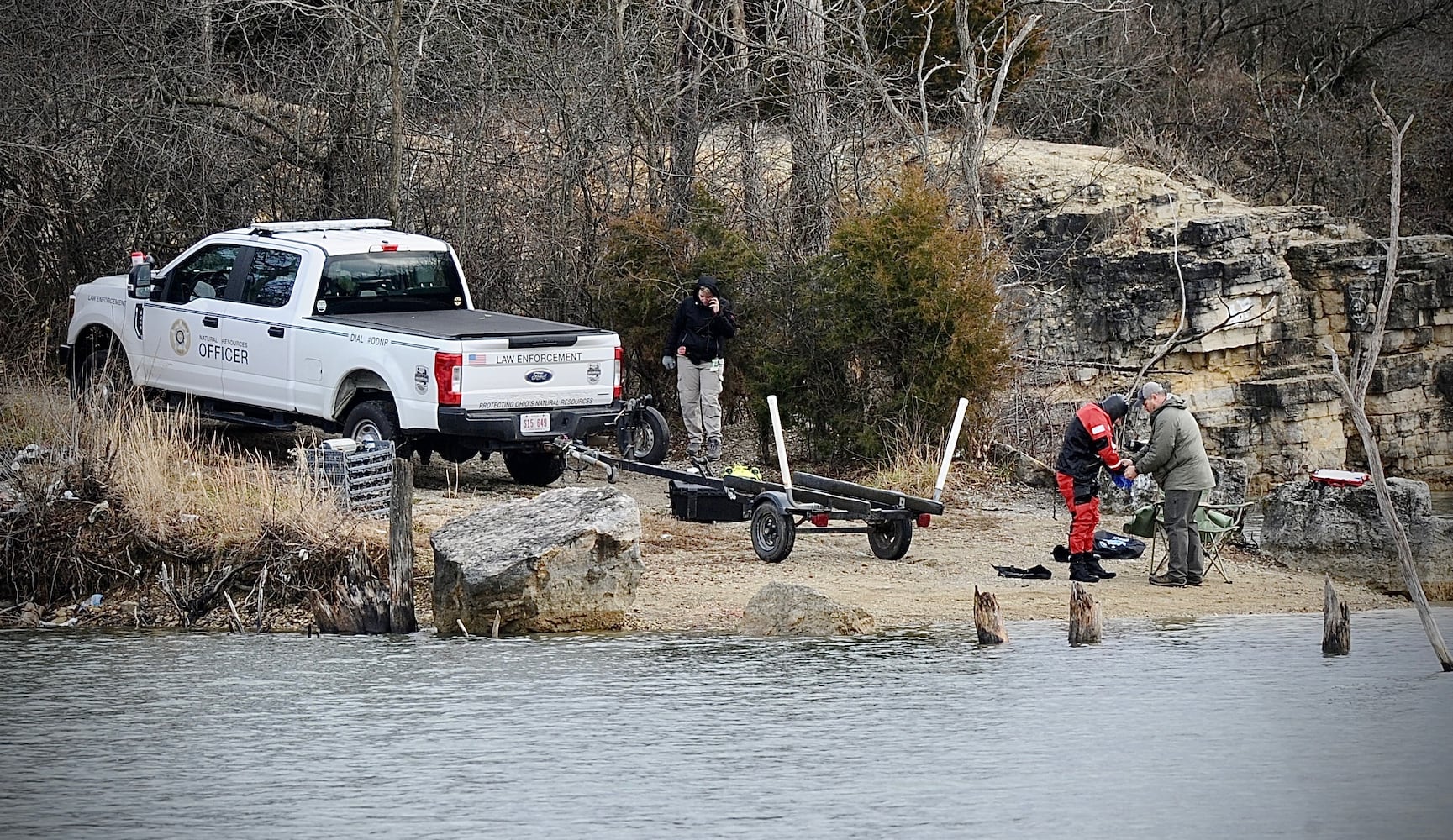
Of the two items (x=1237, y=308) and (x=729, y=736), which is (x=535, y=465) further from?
(x=1237, y=308)

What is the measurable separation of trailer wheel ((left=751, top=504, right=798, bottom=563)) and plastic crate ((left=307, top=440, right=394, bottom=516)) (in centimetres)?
303

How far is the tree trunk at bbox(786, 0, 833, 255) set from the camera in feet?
74.4

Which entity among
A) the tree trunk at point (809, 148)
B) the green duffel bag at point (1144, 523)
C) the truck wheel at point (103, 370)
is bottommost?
the green duffel bag at point (1144, 523)

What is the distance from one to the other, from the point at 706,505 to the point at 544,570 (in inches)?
125

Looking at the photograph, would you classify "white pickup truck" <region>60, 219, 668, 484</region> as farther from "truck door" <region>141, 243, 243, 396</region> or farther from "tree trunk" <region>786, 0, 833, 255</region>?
"tree trunk" <region>786, 0, 833, 255</region>

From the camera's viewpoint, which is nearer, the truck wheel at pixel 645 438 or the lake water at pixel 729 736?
the lake water at pixel 729 736

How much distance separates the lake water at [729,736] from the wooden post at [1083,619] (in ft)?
0.33

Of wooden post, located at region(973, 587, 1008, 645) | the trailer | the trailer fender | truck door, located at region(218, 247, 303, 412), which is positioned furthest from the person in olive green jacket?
truck door, located at region(218, 247, 303, 412)

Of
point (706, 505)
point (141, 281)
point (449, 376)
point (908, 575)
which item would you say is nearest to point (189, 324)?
point (141, 281)

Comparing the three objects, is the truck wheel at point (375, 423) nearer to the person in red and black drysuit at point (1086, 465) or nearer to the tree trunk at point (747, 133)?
the person in red and black drysuit at point (1086, 465)

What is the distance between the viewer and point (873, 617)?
14.2 metres

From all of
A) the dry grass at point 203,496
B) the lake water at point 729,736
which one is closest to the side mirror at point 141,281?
the dry grass at point 203,496

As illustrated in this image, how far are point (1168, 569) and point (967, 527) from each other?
9.23ft

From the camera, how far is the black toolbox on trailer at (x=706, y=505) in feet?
54.3
